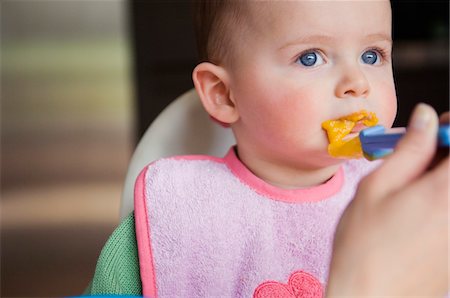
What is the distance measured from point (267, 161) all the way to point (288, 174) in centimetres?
3

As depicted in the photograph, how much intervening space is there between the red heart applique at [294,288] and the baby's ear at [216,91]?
0.23 metres

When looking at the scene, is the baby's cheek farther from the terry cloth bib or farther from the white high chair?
the white high chair

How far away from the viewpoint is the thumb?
0.65 metres

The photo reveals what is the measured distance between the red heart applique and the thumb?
402 mm

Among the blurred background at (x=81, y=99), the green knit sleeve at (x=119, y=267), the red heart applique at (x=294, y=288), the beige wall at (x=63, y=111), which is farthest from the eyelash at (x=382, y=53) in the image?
the beige wall at (x=63, y=111)

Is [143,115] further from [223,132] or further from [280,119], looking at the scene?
[280,119]

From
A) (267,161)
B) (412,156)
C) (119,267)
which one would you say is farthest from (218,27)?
(412,156)

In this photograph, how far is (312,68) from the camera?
1.02 meters

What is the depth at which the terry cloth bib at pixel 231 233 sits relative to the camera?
3.52 feet

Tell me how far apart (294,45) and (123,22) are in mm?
3121

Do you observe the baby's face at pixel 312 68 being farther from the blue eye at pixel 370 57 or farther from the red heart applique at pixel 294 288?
the red heart applique at pixel 294 288

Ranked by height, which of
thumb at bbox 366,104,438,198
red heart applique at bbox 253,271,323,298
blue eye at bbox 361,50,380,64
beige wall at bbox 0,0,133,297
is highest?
thumb at bbox 366,104,438,198

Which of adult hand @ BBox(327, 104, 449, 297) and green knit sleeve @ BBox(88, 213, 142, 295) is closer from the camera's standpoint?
adult hand @ BBox(327, 104, 449, 297)

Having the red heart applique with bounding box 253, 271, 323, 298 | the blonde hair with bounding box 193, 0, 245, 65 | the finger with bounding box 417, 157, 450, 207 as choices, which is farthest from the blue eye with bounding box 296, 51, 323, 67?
the finger with bounding box 417, 157, 450, 207
